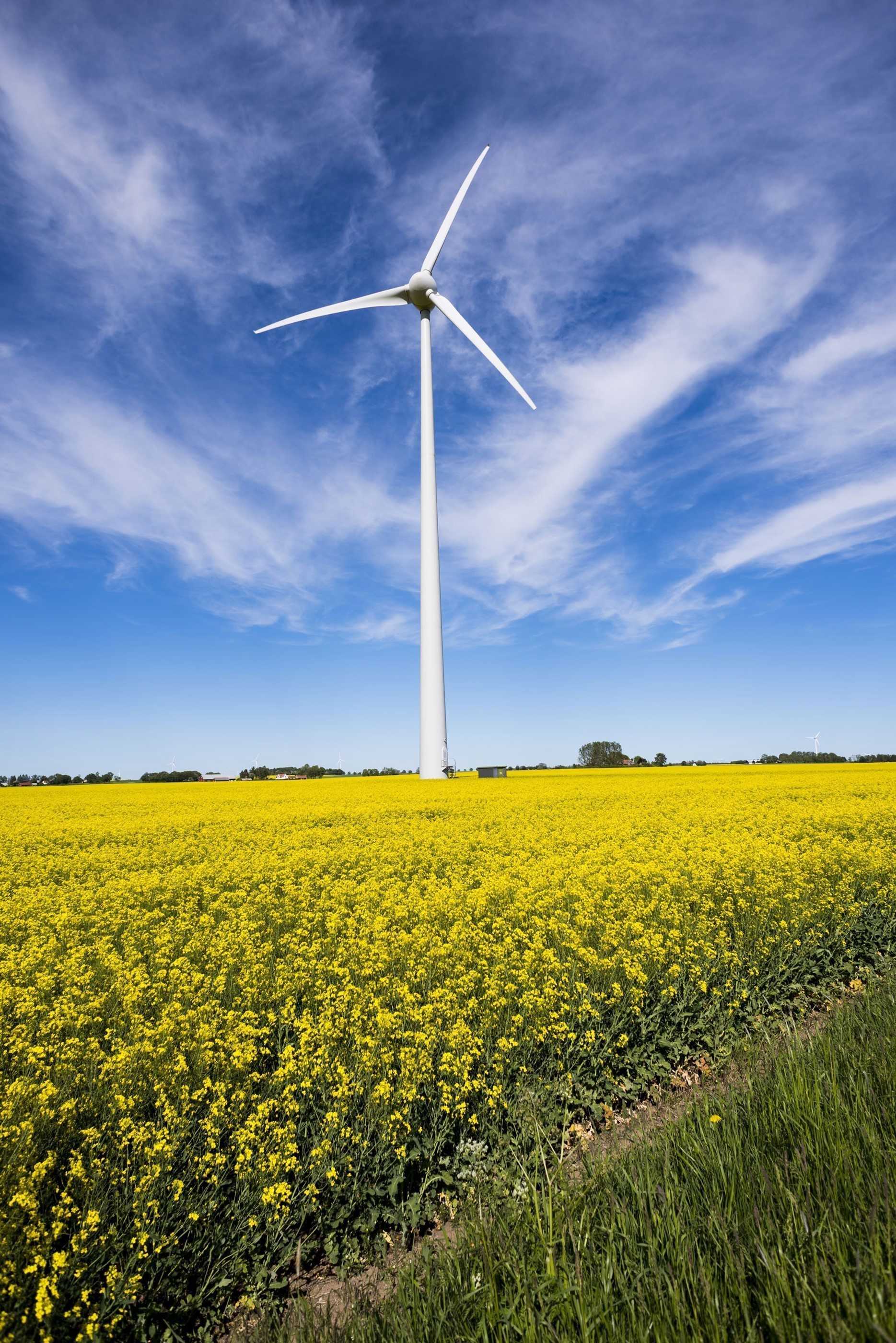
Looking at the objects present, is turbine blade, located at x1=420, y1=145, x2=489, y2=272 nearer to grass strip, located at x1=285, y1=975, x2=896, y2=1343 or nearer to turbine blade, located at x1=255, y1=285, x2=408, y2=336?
turbine blade, located at x1=255, y1=285, x2=408, y2=336

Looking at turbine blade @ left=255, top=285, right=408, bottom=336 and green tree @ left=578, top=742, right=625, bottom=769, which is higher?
turbine blade @ left=255, top=285, right=408, bottom=336

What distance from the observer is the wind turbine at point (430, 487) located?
117 feet

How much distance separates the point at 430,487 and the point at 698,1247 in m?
36.3

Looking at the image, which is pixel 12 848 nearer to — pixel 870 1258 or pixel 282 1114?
pixel 282 1114

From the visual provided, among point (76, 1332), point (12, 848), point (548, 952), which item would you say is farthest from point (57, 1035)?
point (12, 848)

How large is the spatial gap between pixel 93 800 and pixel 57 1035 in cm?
3090

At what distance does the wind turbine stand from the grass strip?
32.0 meters

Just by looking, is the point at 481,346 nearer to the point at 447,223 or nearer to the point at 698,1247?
the point at 447,223

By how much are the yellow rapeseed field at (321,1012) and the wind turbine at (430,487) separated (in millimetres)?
21840

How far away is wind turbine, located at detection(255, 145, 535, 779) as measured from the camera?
117 feet

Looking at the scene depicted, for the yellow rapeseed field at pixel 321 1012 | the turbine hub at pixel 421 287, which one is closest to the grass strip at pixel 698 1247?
the yellow rapeseed field at pixel 321 1012

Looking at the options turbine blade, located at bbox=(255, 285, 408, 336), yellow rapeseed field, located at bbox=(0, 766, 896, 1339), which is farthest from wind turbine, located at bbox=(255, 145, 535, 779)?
yellow rapeseed field, located at bbox=(0, 766, 896, 1339)

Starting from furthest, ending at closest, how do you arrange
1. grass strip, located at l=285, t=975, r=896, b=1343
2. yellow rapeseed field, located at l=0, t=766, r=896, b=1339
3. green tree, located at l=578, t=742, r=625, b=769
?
green tree, located at l=578, t=742, r=625, b=769, yellow rapeseed field, located at l=0, t=766, r=896, b=1339, grass strip, located at l=285, t=975, r=896, b=1343

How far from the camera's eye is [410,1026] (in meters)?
5.73
